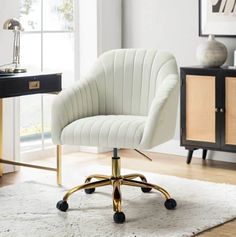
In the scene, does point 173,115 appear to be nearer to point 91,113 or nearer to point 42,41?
point 91,113

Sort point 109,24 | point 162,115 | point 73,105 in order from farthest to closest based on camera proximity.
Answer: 1. point 109,24
2. point 73,105
3. point 162,115

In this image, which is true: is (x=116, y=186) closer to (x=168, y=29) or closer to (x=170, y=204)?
(x=170, y=204)

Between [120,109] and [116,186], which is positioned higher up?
[120,109]

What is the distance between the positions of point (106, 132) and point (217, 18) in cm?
197

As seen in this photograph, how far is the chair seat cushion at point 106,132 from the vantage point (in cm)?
374

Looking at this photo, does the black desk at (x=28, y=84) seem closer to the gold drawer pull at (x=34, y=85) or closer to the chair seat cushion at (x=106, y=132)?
the gold drawer pull at (x=34, y=85)

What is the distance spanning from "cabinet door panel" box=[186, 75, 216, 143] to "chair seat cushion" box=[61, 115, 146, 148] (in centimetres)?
123

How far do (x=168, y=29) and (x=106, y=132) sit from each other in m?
2.17

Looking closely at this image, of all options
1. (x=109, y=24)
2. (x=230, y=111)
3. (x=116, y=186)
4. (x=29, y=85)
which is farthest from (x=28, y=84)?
(x=109, y=24)

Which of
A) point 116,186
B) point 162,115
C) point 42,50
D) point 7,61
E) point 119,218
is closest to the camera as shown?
point 119,218

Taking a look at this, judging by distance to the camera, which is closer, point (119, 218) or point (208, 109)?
point (119, 218)

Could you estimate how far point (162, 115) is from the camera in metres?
3.78

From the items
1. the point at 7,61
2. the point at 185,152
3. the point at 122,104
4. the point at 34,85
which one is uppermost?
the point at 7,61

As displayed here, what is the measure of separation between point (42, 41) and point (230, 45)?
4.98ft
